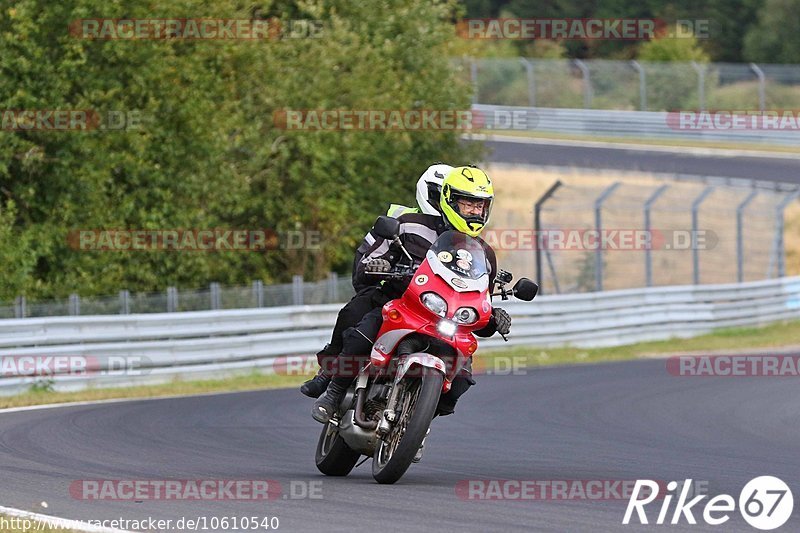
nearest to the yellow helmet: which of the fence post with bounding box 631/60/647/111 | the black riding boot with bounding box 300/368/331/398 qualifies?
the black riding boot with bounding box 300/368/331/398

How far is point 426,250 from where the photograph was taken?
897 cm

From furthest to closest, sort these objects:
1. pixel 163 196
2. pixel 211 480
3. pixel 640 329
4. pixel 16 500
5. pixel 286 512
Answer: pixel 640 329 < pixel 163 196 < pixel 211 480 < pixel 16 500 < pixel 286 512

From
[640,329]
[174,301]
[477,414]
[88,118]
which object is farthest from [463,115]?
[477,414]

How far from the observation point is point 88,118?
22.2 metres

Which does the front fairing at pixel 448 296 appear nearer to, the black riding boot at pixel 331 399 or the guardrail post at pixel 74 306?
the black riding boot at pixel 331 399

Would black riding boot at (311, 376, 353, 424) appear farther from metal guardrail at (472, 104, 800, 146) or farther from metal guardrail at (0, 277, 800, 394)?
metal guardrail at (472, 104, 800, 146)

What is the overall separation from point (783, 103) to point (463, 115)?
824 inches

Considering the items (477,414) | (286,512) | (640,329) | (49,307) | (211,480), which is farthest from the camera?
(640,329)

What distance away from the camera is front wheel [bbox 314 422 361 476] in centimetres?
944

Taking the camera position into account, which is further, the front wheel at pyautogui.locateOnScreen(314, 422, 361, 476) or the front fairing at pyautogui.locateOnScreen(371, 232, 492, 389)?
the front wheel at pyautogui.locateOnScreen(314, 422, 361, 476)

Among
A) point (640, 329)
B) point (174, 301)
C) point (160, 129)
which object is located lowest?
point (640, 329)

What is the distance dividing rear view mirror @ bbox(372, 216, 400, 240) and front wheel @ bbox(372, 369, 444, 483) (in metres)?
0.79

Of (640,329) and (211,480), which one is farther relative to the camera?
(640,329)

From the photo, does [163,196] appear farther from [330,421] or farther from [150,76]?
[330,421]
